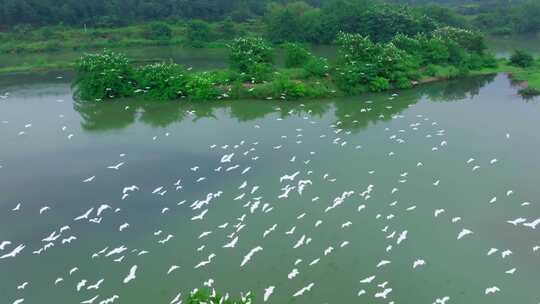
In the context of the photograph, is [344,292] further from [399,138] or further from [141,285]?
[399,138]

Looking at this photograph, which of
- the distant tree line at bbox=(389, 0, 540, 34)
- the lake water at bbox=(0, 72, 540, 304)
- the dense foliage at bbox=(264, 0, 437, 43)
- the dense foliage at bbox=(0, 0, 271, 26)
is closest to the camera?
the lake water at bbox=(0, 72, 540, 304)

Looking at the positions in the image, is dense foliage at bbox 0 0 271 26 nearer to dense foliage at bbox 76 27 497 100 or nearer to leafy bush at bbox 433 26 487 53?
dense foliage at bbox 76 27 497 100

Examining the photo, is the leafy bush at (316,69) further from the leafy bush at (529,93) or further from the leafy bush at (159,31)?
the leafy bush at (159,31)

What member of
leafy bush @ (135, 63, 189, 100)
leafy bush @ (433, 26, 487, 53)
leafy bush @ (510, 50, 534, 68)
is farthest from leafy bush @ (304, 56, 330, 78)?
leafy bush @ (510, 50, 534, 68)

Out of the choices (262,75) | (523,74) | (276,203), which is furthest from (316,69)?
(276,203)

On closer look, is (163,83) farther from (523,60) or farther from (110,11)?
(110,11)

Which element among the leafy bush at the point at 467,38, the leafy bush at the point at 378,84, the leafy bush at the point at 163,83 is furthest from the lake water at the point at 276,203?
the leafy bush at the point at 467,38
